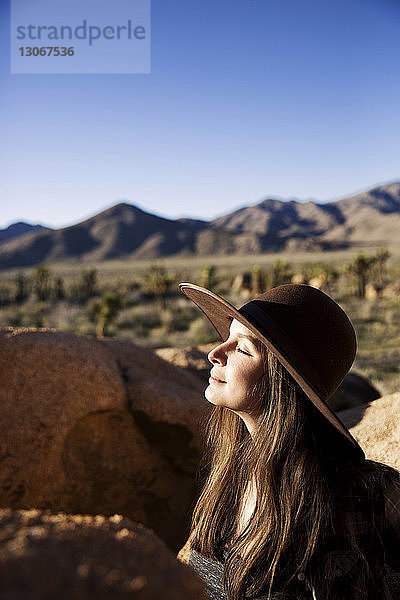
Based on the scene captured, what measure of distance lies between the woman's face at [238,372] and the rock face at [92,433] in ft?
6.57

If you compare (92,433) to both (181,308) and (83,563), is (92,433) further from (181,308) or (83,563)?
(181,308)

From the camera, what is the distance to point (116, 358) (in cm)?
448

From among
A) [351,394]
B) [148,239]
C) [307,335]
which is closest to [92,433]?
[307,335]

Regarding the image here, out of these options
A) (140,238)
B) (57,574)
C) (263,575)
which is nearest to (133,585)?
(57,574)

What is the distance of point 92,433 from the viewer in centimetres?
384

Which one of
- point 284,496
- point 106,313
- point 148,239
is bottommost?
point 284,496

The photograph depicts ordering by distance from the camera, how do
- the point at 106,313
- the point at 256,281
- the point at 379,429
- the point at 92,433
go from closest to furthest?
the point at 379,429 → the point at 92,433 → the point at 106,313 → the point at 256,281

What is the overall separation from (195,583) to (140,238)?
328ft

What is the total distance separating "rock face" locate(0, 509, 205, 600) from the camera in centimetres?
71

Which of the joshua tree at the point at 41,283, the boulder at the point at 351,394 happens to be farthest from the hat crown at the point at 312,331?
the joshua tree at the point at 41,283

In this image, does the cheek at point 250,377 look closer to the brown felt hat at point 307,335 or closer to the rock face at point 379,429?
the brown felt hat at point 307,335

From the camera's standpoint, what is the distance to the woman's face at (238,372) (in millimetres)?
1756

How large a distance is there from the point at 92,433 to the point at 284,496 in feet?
8.21

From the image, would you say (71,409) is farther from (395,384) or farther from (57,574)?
(395,384)
